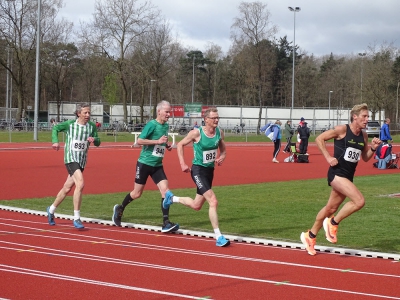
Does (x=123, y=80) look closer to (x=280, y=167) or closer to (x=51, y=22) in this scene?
(x=51, y=22)

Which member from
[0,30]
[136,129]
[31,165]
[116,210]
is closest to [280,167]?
[31,165]

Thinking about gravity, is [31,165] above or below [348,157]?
below

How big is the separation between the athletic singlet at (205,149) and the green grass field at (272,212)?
1.53 m

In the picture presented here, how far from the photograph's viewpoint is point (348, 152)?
837 centimetres

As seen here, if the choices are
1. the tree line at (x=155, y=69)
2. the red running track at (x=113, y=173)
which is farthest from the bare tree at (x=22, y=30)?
the red running track at (x=113, y=173)

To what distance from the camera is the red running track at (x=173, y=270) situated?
648cm

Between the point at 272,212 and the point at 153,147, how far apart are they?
3.36 meters

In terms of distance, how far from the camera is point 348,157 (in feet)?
27.5

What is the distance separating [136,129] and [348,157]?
51408mm

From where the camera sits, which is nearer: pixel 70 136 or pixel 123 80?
pixel 70 136

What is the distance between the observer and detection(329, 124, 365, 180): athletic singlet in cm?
837

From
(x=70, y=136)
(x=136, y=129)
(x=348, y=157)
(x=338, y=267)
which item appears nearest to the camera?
(x=338, y=267)

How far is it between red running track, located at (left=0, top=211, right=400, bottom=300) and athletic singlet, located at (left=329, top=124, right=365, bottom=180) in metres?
1.12

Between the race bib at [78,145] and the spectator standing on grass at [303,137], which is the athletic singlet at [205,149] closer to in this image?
the race bib at [78,145]
